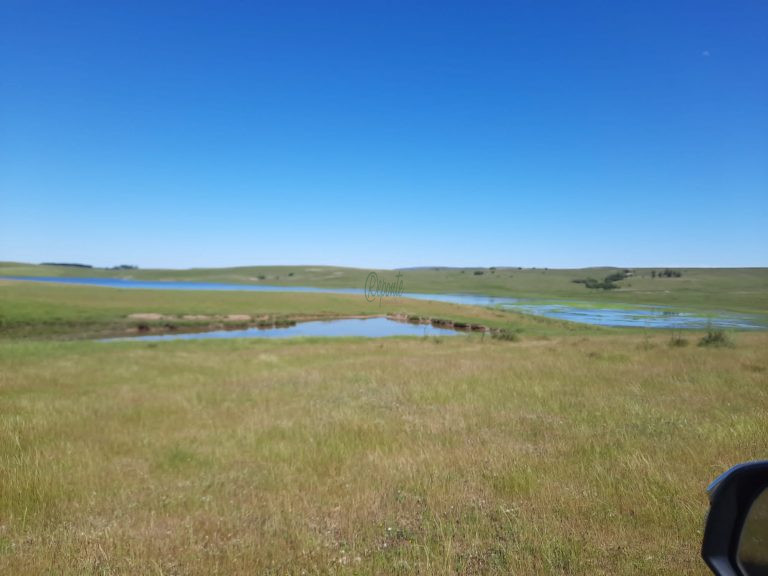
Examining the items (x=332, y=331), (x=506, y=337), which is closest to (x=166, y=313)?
(x=332, y=331)

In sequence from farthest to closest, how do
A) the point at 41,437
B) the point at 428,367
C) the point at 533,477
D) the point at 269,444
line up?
the point at 428,367 < the point at 41,437 < the point at 269,444 < the point at 533,477

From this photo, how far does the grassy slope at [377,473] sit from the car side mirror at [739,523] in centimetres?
207

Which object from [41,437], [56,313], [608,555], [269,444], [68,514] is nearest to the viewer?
[608,555]

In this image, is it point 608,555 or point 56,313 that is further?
point 56,313

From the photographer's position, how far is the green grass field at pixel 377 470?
3676mm

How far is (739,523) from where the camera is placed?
5.49 feet

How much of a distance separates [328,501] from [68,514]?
2995mm

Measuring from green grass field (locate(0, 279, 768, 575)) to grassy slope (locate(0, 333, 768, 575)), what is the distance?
0.03 m

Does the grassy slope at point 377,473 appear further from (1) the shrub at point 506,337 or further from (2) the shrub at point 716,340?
(1) the shrub at point 506,337

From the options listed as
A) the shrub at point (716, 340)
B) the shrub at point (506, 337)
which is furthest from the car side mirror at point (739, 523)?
the shrub at point (506, 337)

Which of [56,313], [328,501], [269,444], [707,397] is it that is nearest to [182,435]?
[269,444]

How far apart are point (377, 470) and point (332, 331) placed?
38.9 m

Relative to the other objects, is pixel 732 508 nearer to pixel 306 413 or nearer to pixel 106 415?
pixel 306 413

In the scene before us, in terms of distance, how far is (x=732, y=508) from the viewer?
5.66 feet
